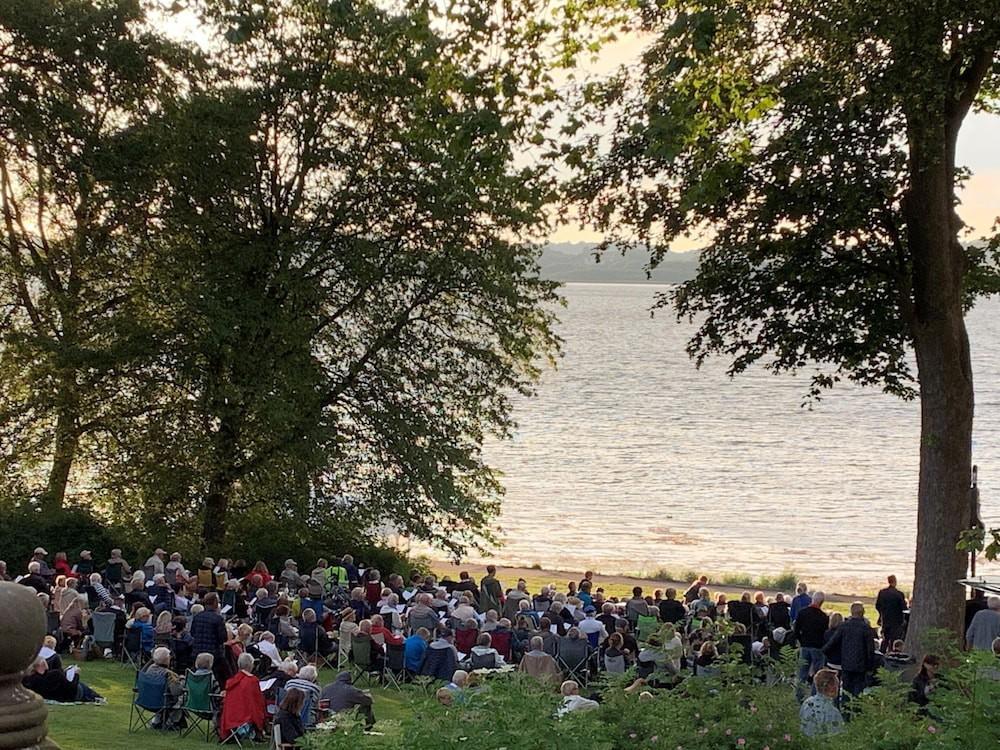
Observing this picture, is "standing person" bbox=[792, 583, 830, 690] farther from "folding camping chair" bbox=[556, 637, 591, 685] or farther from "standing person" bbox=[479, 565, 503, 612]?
"standing person" bbox=[479, 565, 503, 612]

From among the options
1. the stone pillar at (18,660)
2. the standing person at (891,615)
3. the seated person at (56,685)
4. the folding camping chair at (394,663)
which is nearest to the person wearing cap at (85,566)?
the folding camping chair at (394,663)

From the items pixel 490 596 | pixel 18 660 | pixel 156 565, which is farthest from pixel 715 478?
pixel 18 660

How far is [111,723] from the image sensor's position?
12156 mm

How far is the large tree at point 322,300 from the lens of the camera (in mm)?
25078

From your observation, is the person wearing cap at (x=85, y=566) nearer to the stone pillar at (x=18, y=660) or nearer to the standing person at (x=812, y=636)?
the standing person at (x=812, y=636)

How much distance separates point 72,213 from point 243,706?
18.1m

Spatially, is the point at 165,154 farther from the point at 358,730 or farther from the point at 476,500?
the point at 358,730

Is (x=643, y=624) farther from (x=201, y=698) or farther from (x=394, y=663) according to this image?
(x=201, y=698)

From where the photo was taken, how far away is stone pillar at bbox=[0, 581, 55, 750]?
113 inches

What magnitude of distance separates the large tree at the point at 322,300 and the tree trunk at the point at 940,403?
10.9 meters

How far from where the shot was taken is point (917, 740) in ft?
24.1

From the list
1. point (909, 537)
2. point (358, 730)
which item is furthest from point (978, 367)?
point (358, 730)

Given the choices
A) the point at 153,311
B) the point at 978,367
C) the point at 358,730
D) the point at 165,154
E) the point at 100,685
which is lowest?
the point at 100,685

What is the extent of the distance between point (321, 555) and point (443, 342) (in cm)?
543
